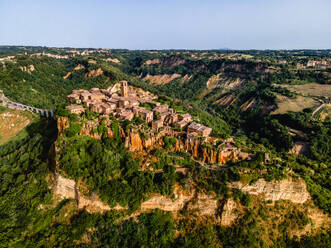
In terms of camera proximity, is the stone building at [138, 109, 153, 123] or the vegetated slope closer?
the stone building at [138, 109, 153, 123]

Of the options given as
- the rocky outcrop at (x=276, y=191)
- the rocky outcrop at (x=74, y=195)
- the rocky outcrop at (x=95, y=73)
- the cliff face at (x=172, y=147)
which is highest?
the rocky outcrop at (x=95, y=73)

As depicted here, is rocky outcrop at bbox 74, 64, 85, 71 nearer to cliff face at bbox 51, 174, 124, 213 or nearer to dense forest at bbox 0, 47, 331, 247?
dense forest at bbox 0, 47, 331, 247

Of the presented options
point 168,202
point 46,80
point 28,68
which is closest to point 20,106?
point 46,80

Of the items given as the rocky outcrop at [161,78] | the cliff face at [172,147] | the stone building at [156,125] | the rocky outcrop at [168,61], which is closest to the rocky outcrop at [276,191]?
the cliff face at [172,147]

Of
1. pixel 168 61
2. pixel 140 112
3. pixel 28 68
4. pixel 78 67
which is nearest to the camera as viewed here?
pixel 140 112

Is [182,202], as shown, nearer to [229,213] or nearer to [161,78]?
[229,213]

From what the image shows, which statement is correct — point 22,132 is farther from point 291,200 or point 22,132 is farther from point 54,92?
point 291,200

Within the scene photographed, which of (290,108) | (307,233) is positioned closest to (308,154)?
(290,108)

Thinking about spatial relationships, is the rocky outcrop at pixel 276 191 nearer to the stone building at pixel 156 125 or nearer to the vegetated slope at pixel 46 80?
the stone building at pixel 156 125

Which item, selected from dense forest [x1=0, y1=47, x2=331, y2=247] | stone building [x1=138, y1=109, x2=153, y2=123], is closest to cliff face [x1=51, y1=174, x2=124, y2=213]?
dense forest [x1=0, y1=47, x2=331, y2=247]
